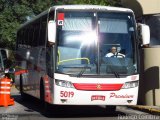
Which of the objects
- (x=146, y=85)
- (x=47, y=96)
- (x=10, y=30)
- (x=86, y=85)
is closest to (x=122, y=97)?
(x=86, y=85)

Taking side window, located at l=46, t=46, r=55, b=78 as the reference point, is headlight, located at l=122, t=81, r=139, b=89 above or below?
below

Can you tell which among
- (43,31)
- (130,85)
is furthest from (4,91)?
(130,85)

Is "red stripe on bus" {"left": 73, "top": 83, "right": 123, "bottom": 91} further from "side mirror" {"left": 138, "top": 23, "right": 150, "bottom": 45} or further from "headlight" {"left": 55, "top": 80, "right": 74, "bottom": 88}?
"side mirror" {"left": 138, "top": 23, "right": 150, "bottom": 45}

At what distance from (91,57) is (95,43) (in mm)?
439

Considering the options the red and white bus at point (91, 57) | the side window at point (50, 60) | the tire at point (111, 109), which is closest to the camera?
the red and white bus at point (91, 57)

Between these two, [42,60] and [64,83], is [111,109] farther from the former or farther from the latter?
[64,83]

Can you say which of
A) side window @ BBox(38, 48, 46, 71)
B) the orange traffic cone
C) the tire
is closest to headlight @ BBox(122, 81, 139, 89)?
the tire

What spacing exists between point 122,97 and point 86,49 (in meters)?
1.71

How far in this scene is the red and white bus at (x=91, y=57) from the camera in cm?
A: 1557

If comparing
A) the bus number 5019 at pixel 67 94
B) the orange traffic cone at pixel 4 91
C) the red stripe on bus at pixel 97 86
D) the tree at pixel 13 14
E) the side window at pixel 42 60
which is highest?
the tree at pixel 13 14

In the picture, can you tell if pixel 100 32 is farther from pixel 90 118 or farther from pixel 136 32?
pixel 90 118

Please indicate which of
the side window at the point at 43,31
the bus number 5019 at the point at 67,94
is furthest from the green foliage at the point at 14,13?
the bus number 5019 at the point at 67,94

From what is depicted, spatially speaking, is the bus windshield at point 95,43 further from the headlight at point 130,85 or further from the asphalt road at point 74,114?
the asphalt road at point 74,114

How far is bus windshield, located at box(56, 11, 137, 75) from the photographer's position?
1580 cm
